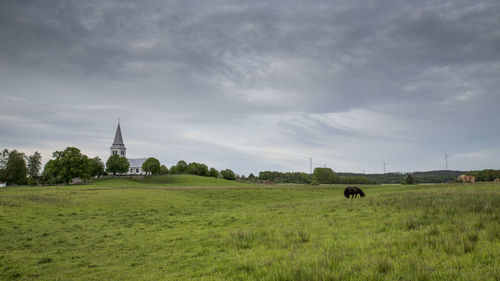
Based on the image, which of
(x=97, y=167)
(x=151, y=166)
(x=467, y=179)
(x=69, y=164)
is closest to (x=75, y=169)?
(x=69, y=164)

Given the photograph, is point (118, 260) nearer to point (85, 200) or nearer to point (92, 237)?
point (92, 237)

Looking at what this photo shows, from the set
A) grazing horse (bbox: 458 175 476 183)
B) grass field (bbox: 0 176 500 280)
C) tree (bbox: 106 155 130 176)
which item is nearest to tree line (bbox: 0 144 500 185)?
tree (bbox: 106 155 130 176)

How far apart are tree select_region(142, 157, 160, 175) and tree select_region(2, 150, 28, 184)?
57868 mm

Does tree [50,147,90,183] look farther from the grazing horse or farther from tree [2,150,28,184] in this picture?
the grazing horse

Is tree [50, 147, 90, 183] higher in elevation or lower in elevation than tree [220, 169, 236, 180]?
higher

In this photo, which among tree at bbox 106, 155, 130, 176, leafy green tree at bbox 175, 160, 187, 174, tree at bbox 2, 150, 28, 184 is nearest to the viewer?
tree at bbox 2, 150, 28, 184

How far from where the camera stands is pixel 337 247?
27.9ft

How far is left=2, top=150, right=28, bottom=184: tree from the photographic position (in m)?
101

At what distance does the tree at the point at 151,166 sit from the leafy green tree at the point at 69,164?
A: 59.0 meters

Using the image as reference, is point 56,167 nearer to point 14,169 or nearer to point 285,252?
point 14,169

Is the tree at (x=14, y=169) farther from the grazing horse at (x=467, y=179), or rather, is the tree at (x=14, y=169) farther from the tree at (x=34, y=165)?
the grazing horse at (x=467, y=179)

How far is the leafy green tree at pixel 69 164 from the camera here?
3553 inches

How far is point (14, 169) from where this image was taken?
333 ft

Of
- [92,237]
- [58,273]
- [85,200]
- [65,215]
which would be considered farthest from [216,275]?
[85,200]
